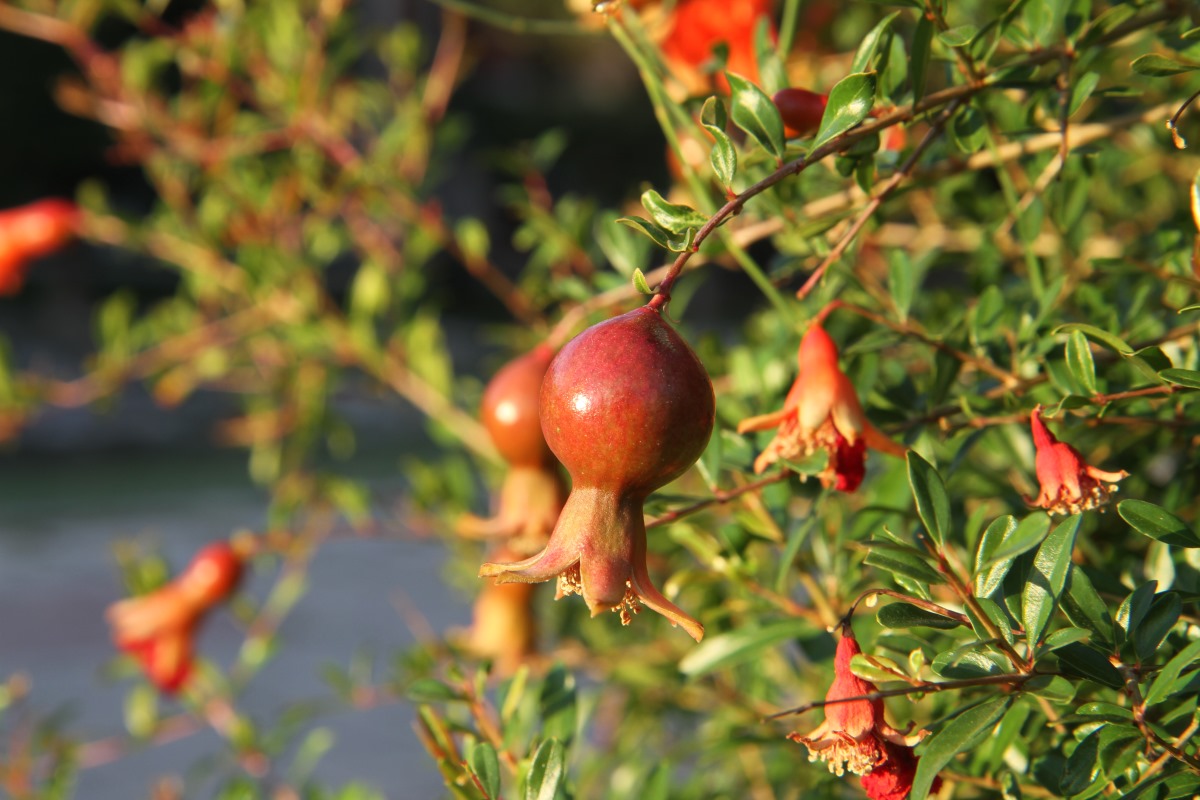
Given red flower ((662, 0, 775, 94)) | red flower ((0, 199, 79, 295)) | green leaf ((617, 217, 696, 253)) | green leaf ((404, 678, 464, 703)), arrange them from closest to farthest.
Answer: green leaf ((617, 217, 696, 253)) → green leaf ((404, 678, 464, 703)) → red flower ((662, 0, 775, 94)) → red flower ((0, 199, 79, 295))

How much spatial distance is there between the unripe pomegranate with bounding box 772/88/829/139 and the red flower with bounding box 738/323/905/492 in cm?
6

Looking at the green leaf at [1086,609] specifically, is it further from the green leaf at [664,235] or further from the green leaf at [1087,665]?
the green leaf at [664,235]

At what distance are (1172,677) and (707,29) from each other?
0.49 metres

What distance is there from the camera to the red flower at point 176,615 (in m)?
0.78

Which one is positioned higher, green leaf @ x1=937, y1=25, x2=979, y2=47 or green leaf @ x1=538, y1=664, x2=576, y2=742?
green leaf @ x1=937, y1=25, x2=979, y2=47

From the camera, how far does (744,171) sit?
1.40 feet

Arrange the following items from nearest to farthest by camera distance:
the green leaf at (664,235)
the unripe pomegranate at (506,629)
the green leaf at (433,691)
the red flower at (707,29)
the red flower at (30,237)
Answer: the green leaf at (664,235) → the green leaf at (433,691) → the red flower at (707,29) → the unripe pomegranate at (506,629) → the red flower at (30,237)

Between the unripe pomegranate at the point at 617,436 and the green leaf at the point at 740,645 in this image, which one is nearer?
the unripe pomegranate at the point at 617,436

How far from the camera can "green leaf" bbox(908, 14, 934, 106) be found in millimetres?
353

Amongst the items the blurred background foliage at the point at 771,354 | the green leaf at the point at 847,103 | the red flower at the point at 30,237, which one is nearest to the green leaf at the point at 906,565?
the blurred background foliage at the point at 771,354

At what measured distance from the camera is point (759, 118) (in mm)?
323

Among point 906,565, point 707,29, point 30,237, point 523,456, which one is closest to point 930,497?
point 906,565

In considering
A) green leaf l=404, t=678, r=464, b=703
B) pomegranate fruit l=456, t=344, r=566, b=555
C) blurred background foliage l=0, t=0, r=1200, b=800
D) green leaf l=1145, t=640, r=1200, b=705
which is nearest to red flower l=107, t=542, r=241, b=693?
blurred background foliage l=0, t=0, r=1200, b=800

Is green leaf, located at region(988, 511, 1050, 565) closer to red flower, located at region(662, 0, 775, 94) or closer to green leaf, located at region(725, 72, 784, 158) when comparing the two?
green leaf, located at region(725, 72, 784, 158)
